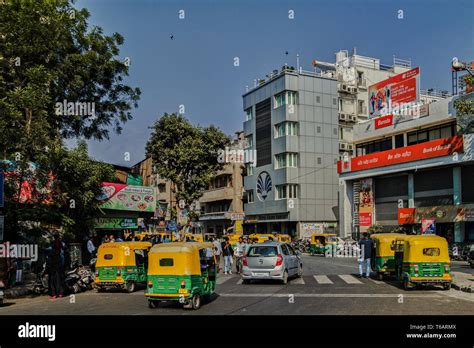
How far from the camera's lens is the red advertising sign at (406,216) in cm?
4472

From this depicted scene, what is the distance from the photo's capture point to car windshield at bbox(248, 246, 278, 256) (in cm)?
2041

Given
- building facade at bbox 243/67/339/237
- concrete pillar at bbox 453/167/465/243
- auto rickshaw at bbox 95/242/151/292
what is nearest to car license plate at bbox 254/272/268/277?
auto rickshaw at bbox 95/242/151/292

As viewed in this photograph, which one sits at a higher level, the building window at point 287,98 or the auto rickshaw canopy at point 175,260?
the building window at point 287,98

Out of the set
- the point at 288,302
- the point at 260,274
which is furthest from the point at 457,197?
the point at 288,302

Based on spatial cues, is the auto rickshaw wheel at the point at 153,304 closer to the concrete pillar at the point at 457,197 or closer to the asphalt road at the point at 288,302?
the asphalt road at the point at 288,302

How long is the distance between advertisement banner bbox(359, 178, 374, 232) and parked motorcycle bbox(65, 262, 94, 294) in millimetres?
35958

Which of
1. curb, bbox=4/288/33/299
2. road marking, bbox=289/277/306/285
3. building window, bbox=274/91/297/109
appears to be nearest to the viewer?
curb, bbox=4/288/33/299

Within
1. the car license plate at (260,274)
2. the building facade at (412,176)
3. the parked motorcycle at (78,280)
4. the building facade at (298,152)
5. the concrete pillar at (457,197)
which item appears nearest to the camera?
the parked motorcycle at (78,280)

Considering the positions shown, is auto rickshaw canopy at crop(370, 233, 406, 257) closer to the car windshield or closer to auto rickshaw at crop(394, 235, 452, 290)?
auto rickshaw at crop(394, 235, 452, 290)

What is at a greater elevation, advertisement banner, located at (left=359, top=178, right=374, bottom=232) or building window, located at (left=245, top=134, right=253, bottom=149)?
building window, located at (left=245, top=134, right=253, bottom=149)

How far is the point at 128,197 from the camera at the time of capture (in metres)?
33.8

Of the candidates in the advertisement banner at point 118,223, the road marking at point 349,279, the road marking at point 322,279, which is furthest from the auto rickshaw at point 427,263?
the advertisement banner at point 118,223
